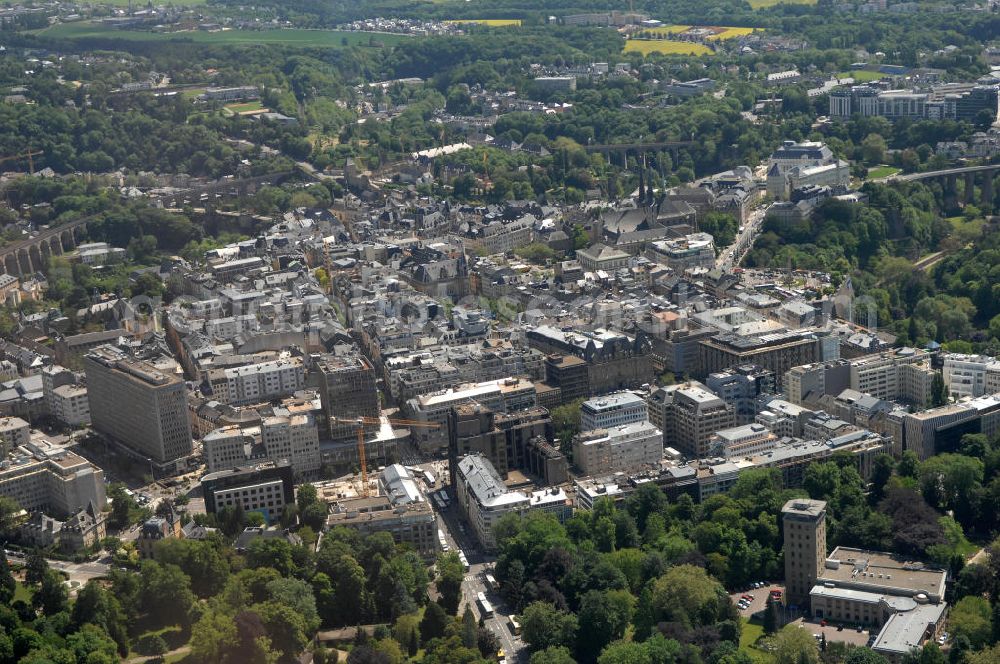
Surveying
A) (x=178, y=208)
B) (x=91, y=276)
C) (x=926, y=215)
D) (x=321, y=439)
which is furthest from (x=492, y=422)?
(x=178, y=208)

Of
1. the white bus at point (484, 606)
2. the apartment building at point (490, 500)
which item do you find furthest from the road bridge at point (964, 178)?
the white bus at point (484, 606)

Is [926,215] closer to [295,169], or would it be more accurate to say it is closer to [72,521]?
[295,169]

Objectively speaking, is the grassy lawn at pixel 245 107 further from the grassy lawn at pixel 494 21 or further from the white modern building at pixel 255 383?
the white modern building at pixel 255 383

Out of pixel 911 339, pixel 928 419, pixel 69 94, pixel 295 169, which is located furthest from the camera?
pixel 69 94

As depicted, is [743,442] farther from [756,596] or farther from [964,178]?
[964,178]

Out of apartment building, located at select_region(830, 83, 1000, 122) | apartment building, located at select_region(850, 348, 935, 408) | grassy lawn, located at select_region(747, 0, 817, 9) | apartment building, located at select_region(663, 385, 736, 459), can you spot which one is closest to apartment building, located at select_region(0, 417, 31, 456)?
apartment building, located at select_region(663, 385, 736, 459)

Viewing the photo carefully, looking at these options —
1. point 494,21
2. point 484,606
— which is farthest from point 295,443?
point 494,21

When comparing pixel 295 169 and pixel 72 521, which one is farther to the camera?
pixel 295 169
